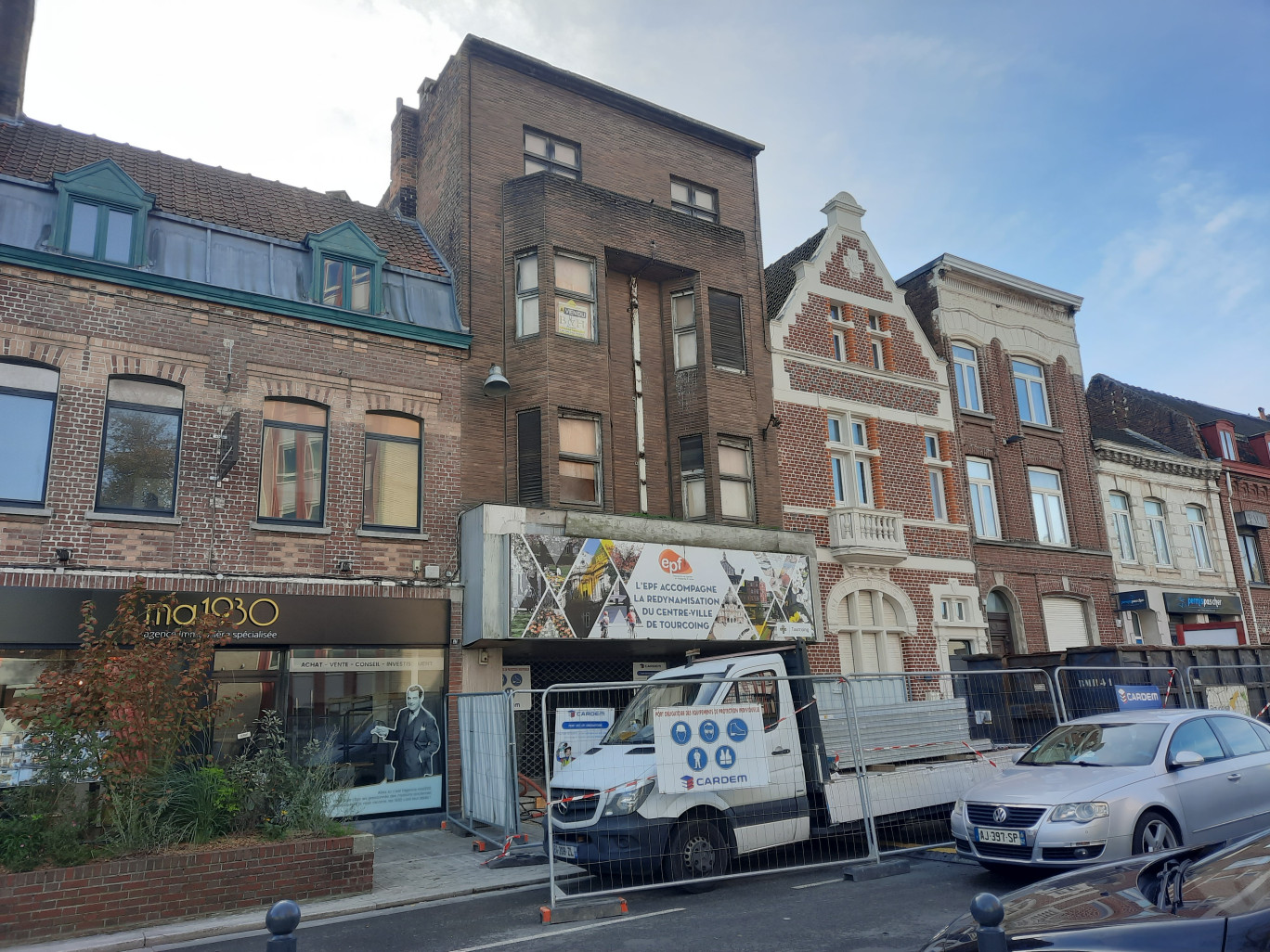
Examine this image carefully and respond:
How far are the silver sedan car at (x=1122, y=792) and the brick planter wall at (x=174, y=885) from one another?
6254 millimetres

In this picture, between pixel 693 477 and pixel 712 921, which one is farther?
pixel 693 477

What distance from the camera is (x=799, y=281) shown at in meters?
21.6

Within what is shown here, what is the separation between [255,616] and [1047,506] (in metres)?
20.5

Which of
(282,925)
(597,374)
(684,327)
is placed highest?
(684,327)

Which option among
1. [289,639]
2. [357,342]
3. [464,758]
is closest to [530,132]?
[357,342]

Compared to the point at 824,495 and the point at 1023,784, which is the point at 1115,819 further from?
the point at 824,495

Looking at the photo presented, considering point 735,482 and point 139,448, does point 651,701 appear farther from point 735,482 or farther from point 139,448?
point 735,482

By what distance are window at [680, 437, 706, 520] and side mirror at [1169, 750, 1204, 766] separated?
10774 mm

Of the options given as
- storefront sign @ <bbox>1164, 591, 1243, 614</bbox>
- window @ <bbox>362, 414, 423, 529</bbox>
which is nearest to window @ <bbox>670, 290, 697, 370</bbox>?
window @ <bbox>362, 414, 423, 529</bbox>

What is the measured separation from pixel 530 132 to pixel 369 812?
44.4ft

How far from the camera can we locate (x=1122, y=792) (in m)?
8.10

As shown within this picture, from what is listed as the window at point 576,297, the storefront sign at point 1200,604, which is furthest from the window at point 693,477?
the storefront sign at point 1200,604

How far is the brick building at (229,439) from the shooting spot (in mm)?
12695

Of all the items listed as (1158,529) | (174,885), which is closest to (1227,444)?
(1158,529)
